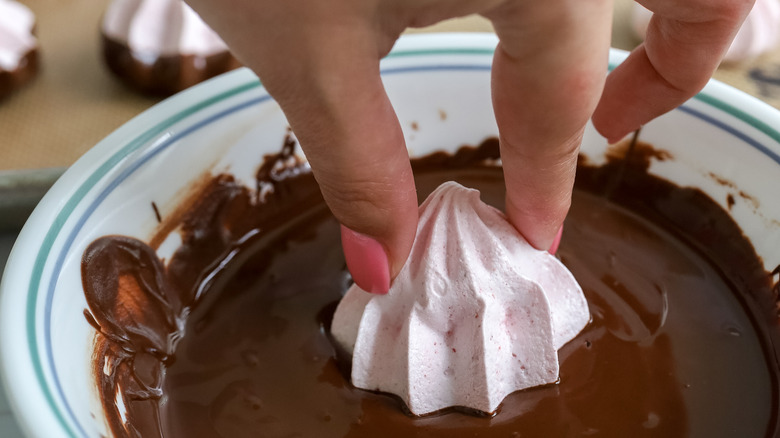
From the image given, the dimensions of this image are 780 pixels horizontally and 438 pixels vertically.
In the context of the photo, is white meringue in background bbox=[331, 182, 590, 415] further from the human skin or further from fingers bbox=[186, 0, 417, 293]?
fingers bbox=[186, 0, 417, 293]

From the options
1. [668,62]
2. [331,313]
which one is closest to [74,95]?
[331,313]

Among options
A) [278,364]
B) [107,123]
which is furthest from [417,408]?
[107,123]

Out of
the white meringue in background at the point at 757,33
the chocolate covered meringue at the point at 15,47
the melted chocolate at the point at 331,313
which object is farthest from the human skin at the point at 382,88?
the chocolate covered meringue at the point at 15,47

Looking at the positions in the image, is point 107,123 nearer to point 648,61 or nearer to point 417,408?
point 417,408

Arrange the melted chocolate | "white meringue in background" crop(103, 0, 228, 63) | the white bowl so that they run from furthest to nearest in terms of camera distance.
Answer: "white meringue in background" crop(103, 0, 228, 63)
the melted chocolate
the white bowl

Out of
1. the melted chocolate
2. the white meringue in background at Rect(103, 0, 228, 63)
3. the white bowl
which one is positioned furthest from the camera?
the white meringue in background at Rect(103, 0, 228, 63)

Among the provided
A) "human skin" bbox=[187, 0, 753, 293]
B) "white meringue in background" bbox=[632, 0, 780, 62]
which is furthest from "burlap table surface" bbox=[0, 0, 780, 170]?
"human skin" bbox=[187, 0, 753, 293]

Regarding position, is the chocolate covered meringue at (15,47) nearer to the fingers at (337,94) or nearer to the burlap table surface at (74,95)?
the burlap table surface at (74,95)

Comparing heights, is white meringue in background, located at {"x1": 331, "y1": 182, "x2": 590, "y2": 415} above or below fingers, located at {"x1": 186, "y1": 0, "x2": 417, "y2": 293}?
below
